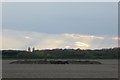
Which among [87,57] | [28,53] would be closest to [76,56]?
[87,57]

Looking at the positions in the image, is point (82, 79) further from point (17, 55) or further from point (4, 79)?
point (17, 55)

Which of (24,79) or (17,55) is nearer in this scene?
(24,79)

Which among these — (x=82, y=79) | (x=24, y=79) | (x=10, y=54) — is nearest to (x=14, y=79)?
→ (x=24, y=79)

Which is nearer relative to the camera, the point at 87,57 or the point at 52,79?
the point at 52,79

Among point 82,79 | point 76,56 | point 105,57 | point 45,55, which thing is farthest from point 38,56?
point 82,79

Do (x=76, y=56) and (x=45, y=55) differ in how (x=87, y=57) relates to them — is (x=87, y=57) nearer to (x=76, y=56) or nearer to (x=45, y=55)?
(x=76, y=56)

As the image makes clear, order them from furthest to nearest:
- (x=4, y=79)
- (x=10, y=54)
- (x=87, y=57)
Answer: (x=87, y=57)
(x=10, y=54)
(x=4, y=79)

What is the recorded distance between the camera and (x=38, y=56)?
7888 centimetres

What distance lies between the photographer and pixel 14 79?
892 inches

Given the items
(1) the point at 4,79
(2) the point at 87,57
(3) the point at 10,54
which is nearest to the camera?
(1) the point at 4,79

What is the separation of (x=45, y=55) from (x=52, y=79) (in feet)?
180

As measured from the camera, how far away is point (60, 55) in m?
76.8

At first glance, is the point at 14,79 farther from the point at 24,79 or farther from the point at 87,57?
the point at 87,57

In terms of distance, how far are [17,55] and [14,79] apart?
189 ft
